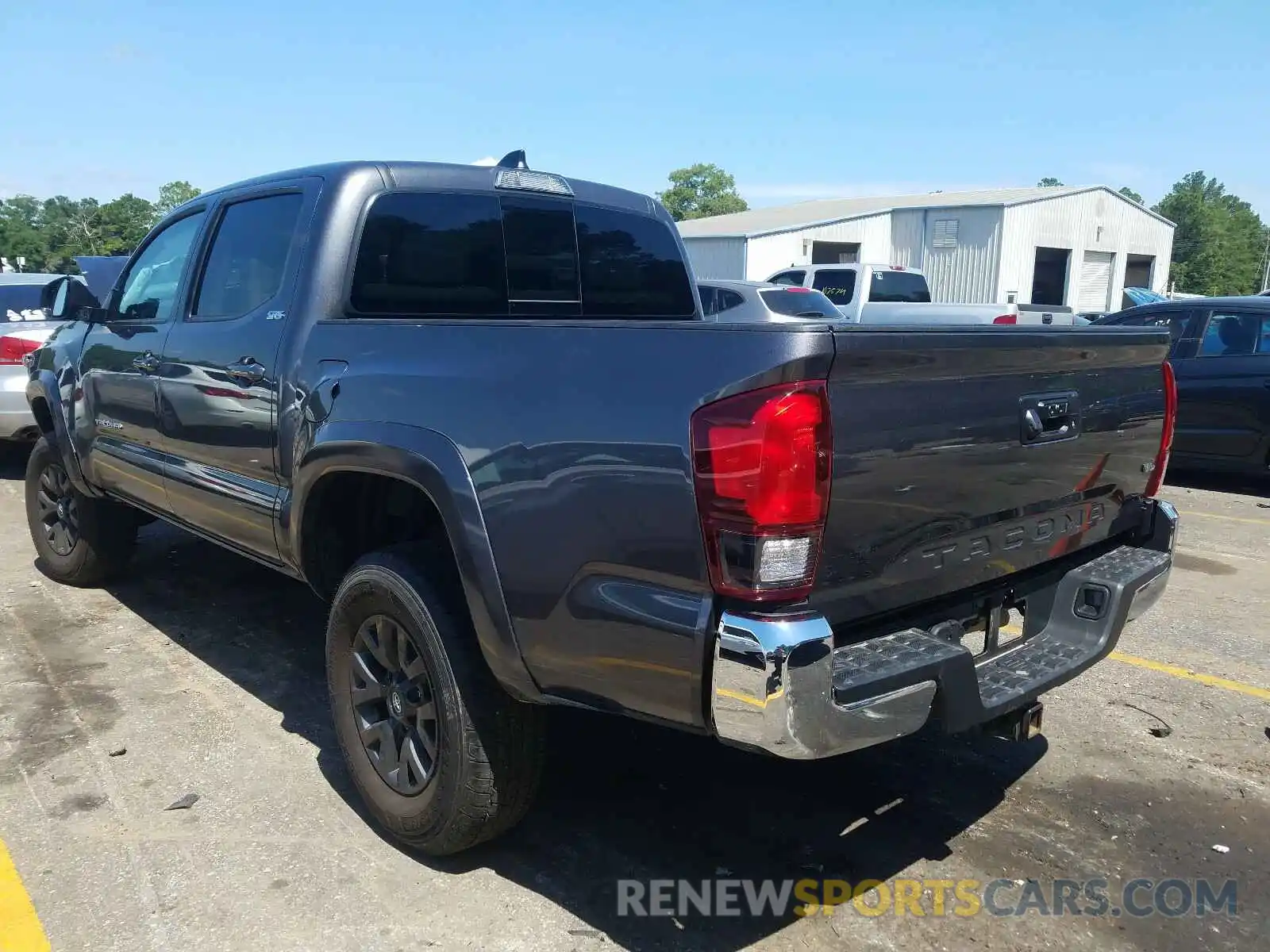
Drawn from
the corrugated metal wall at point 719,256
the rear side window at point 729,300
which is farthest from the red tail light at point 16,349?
the corrugated metal wall at point 719,256

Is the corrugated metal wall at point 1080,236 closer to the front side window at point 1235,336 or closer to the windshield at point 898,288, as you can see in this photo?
the windshield at point 898,288

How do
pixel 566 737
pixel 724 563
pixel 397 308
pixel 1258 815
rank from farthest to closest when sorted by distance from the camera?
pixel 566 737, pixel 397 308, pixel 1258 815, pixel 724 563

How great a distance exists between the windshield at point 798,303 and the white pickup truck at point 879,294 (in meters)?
0.81

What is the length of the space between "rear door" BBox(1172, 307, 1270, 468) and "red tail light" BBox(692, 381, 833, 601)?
8126mm

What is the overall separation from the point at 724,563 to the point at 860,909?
1287 millimetres

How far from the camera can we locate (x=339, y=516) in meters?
3.43

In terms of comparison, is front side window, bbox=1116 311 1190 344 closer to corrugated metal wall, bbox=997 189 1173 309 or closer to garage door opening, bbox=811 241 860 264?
garage door opening, bbox=811 241 860 264

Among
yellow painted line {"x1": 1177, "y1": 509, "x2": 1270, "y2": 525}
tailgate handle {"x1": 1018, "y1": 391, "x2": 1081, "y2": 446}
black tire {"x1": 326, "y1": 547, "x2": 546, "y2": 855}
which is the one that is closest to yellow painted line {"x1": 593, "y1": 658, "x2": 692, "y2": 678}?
black tire {"x1": 326, "y1": 547, "x2": 546, "y2": 855}

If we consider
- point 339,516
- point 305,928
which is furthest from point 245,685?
point 305,928

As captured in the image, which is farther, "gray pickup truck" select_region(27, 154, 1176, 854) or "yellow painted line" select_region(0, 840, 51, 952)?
"yellow painted line" select_region(0, 840, 51, 952)

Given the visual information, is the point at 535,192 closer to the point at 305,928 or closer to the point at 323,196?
the point at 323,196

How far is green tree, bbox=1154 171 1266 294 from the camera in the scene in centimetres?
8388

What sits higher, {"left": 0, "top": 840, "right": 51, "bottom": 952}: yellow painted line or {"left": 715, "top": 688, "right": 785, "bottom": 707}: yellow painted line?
{"left": 715, "top": 688, "right": 785, "bottom": 707}: yellow painted line

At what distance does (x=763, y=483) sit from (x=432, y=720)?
4.50 ft
